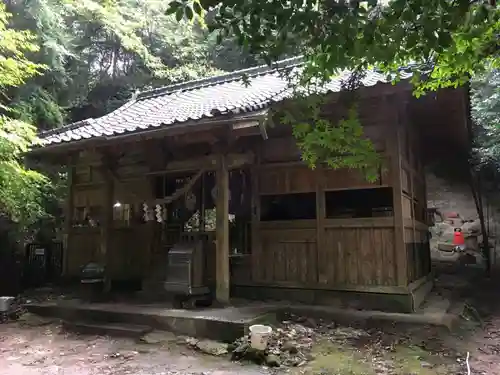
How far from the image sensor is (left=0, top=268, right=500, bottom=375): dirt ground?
5.05m

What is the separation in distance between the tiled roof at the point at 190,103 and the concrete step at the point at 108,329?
327 centimetres

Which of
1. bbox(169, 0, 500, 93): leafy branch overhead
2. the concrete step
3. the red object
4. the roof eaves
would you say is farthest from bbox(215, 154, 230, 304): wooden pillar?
the red object

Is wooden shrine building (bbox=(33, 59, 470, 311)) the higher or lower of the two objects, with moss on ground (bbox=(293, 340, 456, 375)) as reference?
higher

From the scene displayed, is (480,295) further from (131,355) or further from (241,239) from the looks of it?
(131,355)

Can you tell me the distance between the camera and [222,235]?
7199mm

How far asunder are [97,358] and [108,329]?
1.10m

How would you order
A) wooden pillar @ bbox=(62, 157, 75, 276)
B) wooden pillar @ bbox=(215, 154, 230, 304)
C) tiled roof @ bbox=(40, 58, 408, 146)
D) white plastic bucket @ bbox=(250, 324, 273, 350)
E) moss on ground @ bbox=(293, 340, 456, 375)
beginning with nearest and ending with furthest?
moss on ground @ bbox=(293, 340, 456, 375) → white plastic bucket @ bbox=(250, 324, 273, 350) → tiled roof @ bbox=(40, 58, 408, 146) → wooden pillar @ bbox=(215, 154, 230, 304) → wooden pillar @ bbox=(62, 157, 75, 276)

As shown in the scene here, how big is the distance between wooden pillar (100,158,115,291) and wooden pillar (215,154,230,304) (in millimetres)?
2881

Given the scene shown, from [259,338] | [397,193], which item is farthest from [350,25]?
[397,193]

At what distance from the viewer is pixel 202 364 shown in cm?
525

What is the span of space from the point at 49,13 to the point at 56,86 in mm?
2176

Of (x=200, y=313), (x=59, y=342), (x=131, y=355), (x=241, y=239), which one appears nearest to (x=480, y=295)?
(x=241, y=239)

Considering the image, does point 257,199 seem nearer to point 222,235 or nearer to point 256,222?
point 256,222

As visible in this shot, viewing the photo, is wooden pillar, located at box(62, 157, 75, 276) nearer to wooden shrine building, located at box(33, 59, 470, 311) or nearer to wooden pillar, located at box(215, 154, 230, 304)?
wooden shrine building, located at box(33, 59, 470, 311)
